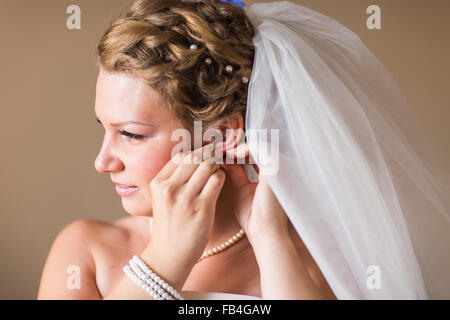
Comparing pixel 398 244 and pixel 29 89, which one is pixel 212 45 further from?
pixel 29 89

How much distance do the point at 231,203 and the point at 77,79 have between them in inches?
52.0

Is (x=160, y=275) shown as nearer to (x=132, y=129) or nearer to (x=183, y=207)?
(x=183, y=207)

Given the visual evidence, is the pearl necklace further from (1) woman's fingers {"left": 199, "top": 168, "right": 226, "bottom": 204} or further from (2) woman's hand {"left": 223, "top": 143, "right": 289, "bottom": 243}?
(1) woman's fingers {"left": 199, "top": 168, "right": 226, "bottom": 204}

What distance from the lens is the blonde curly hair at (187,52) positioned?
1383 millimetres

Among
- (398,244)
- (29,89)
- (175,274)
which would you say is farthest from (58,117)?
(398,244)

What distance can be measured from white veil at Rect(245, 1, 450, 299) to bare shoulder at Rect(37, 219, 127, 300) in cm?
70

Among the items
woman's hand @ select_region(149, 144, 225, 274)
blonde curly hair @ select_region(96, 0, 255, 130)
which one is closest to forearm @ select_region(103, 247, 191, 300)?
woman's hand @ select_region(149, 144, 225, 274)

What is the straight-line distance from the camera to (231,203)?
161 cm

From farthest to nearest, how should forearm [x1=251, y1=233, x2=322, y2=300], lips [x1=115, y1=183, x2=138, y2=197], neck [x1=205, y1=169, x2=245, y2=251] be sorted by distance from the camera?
neck [x1=205, y1=169, x2=245, y2=251]
lips [x1=115, y1=183, x2=138, y2=197]
forearm [x1=251, y1=233, x2=322, y2=300]

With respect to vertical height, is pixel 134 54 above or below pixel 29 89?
above

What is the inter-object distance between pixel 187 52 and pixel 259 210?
476 mm

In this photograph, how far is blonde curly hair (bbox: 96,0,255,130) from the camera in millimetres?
1383

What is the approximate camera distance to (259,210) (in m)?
1.37
